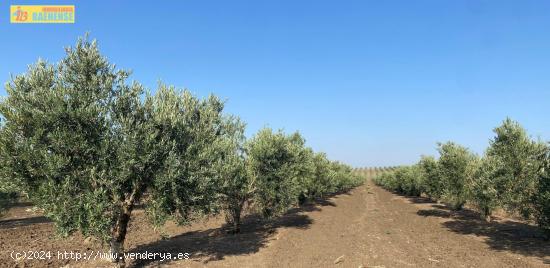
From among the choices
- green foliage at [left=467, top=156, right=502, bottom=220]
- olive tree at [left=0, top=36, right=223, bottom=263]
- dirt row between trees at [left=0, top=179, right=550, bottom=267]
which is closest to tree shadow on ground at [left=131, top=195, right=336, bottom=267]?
dirt row between trees at [left=0, top=179, right=550, bottom=267]

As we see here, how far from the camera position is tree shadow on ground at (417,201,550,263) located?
84.5 ft

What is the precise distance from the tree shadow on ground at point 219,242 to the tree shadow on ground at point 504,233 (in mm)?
15437

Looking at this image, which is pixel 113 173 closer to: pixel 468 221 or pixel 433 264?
pixel 433 264

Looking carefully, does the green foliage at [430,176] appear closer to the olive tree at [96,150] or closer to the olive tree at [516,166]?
the olive tree at [516,166]

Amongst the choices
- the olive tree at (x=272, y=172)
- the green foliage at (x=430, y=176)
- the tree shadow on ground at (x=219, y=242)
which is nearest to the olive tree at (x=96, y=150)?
the tree shadow on ground at (x=219, y=242)

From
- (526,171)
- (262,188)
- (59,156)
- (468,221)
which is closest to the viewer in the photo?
(59,156)

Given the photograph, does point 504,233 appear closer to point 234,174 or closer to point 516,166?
point 516,166

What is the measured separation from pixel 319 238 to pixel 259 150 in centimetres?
885

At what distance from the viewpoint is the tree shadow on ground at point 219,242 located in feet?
81.2

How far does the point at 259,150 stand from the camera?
108 feet

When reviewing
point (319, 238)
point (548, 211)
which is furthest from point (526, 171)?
point (319, 238)

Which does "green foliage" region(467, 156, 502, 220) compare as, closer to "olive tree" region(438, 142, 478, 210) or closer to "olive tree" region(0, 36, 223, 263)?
"olive tree" region(438, 142, 478, 210)

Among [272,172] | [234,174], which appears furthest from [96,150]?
[272,172]

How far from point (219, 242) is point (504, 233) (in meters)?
24.0
